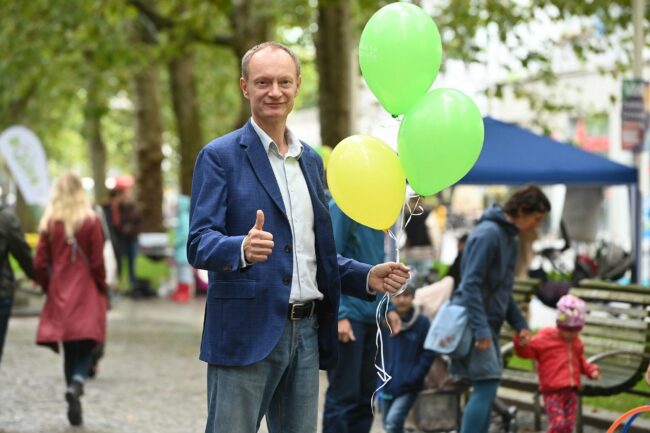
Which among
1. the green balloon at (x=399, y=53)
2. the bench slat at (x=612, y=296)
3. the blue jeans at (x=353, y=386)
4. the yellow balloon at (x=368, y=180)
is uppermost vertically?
the green balloon at (x=399, y=53)

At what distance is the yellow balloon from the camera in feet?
18.3

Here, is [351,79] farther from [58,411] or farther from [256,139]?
[256,139]

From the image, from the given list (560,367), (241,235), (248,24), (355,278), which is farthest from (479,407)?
(248,24)

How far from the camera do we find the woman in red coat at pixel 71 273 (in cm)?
1005

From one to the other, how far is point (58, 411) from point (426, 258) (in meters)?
13.2

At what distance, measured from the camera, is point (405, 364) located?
832 centimetres

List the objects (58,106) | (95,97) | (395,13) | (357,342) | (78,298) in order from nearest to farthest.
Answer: (395,13), (357,342), (78,298), (95,97), (58,106)

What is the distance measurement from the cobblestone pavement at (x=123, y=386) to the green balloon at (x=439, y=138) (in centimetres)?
410

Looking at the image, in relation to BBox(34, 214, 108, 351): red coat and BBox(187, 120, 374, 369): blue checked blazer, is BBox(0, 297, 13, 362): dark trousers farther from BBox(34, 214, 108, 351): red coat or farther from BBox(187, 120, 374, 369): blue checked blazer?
BBox(187, 120, 374, 369): blue checked blazer

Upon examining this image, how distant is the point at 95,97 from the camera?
24938 mm

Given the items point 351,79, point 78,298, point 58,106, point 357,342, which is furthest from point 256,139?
point 58,106

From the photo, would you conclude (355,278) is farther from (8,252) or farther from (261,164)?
(8,252)

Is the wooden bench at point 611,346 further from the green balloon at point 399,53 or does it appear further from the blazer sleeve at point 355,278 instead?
the blazer sleeve at point 355,278

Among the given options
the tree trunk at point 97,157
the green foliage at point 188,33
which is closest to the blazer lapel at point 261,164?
the green foliage at point 188,33
